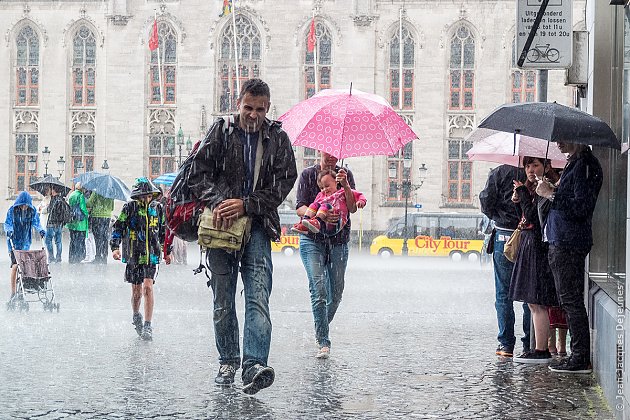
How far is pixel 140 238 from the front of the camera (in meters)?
10.3

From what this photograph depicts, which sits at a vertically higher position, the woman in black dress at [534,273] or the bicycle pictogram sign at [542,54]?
the bicycle pictogram sign at [542,54]

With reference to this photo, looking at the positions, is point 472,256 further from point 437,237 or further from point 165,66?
point 165,66

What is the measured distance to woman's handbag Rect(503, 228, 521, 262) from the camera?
838cm

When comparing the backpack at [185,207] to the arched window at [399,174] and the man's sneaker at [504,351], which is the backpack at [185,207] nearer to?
the man's sneaker at [504,351]

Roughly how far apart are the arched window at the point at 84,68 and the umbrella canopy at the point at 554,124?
4041 cm

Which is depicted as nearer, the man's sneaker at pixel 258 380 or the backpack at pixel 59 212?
the man's sneaker at pixel 258 380

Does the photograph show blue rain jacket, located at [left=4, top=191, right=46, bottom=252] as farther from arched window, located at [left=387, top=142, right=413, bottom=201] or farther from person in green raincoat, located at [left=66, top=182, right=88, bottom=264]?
arched window, located at [left=387, top=142, right=413, bottom=201]

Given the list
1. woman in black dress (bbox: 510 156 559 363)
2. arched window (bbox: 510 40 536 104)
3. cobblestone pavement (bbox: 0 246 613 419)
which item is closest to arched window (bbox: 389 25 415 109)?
arched window (bbox: 510 40 536 104)

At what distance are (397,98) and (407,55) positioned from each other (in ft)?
5.75

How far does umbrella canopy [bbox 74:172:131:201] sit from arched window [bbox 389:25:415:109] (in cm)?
2225

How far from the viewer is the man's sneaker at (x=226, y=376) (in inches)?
265

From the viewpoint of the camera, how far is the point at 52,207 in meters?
22.9

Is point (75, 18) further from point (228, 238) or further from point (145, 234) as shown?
point (228, 238)

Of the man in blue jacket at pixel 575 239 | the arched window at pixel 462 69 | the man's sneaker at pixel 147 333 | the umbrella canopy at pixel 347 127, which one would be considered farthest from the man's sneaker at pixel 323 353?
the arched window at pixel 462 69
